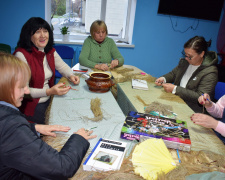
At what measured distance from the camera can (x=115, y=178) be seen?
71 cm

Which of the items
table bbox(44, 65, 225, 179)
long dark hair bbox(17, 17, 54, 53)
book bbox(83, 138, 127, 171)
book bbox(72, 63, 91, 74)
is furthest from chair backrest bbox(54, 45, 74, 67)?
book bbox(83, 138, 127, 171)

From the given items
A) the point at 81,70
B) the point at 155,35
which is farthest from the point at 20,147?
A: the point at 155,35

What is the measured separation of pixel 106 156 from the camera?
826 mm

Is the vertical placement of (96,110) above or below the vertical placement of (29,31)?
below

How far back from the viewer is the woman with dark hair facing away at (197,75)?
5.76 feet

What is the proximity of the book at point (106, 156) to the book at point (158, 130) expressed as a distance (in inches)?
3.4

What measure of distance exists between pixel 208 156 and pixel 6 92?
3.09ft

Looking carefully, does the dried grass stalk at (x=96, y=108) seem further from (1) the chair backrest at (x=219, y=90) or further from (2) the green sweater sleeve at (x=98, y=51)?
(2) the green sweater sleeve at (x=98, y=51)

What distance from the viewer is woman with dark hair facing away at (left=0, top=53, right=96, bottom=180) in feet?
2.23

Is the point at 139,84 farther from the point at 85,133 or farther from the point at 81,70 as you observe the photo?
the point at 85,133

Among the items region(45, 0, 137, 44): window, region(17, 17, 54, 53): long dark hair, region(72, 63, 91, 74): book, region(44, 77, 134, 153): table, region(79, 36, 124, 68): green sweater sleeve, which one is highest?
region(45, 0, 137, 44): window

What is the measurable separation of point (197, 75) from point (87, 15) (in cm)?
276

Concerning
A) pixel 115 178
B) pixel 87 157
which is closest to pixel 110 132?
pixel 87 157

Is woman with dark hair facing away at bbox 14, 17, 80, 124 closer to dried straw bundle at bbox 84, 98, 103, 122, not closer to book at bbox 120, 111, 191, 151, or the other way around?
dried straw bundle at bbox 84, 98, 103, 122
